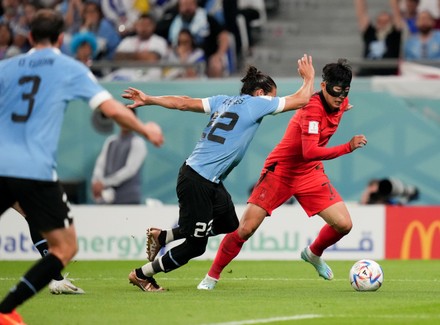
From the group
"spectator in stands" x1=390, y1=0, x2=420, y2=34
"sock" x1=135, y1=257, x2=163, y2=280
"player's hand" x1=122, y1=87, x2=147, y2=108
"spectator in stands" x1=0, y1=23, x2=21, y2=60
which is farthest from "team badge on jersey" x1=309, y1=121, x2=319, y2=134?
"spectator in stands" x1=0, y1=23, x2=21, y2=60

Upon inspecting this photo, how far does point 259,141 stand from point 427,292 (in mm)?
7667

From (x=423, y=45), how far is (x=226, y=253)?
8628mm

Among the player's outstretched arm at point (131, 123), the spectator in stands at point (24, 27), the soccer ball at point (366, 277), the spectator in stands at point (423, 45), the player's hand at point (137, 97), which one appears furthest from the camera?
the spectator in stands at point (24, 27)

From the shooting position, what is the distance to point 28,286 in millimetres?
7875

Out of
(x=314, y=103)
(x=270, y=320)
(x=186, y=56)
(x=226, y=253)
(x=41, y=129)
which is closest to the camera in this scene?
(x=41, y=129)

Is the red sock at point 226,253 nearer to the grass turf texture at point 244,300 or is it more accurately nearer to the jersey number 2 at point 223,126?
the grass turf texture at point 244,300

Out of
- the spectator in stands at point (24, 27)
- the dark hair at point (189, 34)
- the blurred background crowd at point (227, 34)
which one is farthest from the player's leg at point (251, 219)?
the spectator in stands at point (24, 27)

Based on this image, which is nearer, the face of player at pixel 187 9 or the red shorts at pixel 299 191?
the red shorts at pixel 299 191

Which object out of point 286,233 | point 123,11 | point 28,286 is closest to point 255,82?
point 28,286

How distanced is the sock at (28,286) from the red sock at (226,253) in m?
3.68

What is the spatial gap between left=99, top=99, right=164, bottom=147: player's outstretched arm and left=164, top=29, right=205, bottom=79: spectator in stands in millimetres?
10604

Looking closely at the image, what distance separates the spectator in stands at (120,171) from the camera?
17.7 metres

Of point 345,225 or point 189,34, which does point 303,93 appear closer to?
point 345,225

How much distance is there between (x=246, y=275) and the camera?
13.5m
